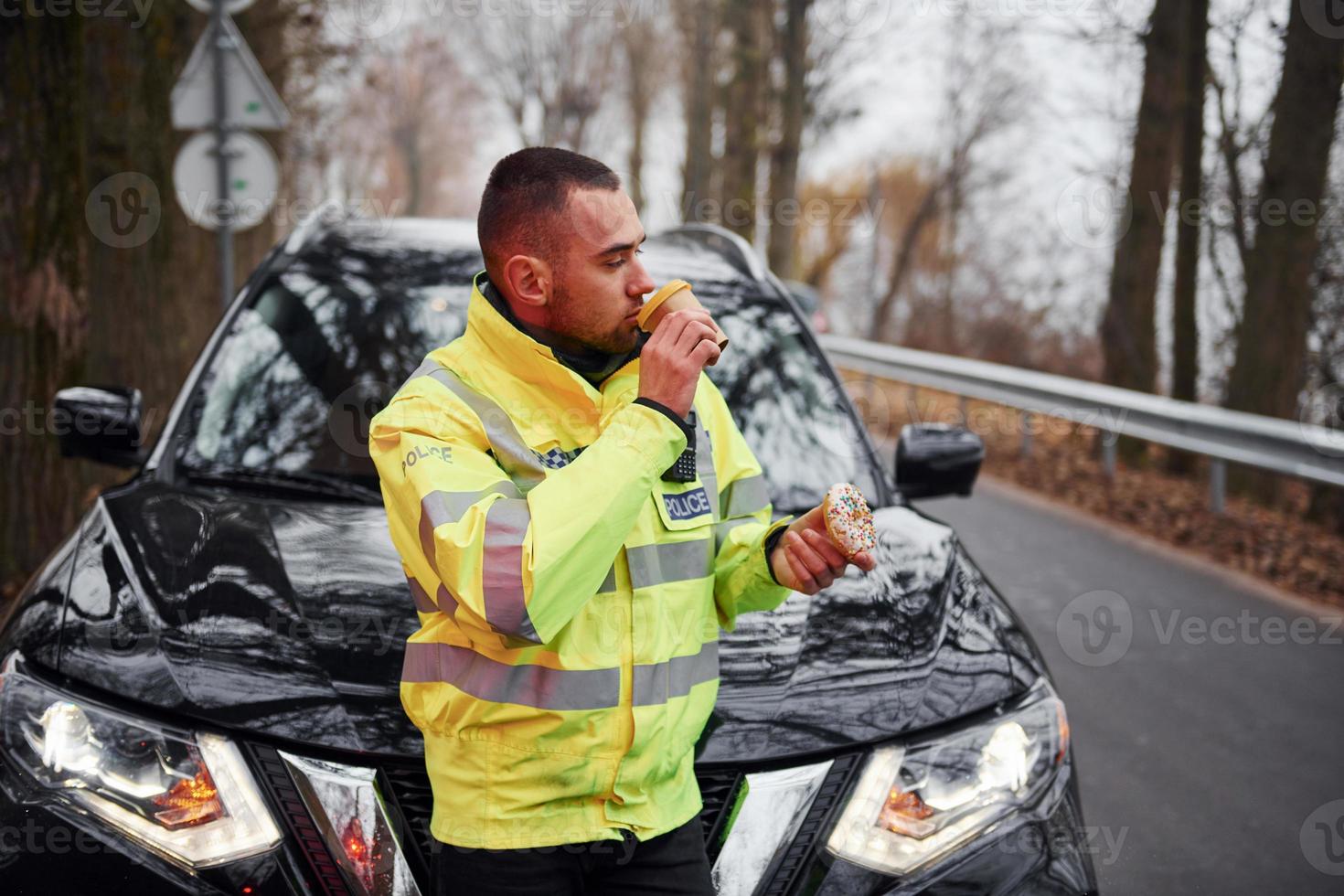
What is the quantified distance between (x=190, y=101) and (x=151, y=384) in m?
2.94

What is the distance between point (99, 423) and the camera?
3.69 m

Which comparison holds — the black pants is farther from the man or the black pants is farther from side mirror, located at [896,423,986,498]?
side mirror, located at [896,423,986,498]

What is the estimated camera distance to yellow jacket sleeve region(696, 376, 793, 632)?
87.4 inches

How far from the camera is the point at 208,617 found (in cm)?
268

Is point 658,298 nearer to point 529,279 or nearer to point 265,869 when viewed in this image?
point 529,279

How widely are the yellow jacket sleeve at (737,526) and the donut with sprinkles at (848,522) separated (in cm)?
14

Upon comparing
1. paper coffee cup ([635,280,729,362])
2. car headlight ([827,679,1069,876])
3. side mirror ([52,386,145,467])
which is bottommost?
car headlight ([827,679,1069,876])

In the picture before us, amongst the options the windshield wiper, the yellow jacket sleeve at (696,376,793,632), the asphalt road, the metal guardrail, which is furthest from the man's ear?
the metal guardrail

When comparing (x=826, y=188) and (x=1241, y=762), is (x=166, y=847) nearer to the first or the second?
(x=1241, y=762)

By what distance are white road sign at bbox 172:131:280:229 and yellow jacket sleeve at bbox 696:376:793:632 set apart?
6.50m

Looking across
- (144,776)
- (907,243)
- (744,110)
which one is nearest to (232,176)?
(144,776)

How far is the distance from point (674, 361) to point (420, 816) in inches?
38.0

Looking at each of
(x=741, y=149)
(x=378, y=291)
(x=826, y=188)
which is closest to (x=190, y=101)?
(x=378, y=291)

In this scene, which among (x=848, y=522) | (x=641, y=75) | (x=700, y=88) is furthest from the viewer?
(x=641, y=75)
